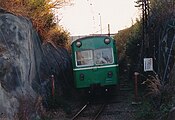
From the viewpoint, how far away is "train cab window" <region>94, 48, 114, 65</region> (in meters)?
18.5

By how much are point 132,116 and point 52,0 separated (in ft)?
39.4

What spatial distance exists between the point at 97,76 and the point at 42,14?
14.5 ft

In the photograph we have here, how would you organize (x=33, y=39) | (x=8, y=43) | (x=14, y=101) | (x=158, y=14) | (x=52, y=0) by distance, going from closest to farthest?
(x=14, y=101)
(x=8, y=43)
(x=33, y=39)
(x=158, y=14)
(x=52, y=0)

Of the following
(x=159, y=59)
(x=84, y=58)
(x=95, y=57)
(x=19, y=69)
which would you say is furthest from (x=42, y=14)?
(x=19, y=69)

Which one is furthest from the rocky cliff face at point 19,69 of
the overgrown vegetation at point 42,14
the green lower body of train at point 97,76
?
the green lower body of train at point 97,76

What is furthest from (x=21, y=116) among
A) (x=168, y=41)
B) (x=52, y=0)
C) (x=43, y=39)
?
(x=52, y=0)

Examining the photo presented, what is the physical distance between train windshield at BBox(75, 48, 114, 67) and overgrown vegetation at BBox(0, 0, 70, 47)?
2551 millimetres

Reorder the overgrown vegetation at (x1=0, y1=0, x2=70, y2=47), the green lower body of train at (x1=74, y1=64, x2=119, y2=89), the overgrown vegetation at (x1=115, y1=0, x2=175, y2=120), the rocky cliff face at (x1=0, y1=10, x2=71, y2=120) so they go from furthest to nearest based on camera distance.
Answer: the green lower body of train at (x1=74, y1=64, x2=119, y2=89)
the overgrown vegetation at (x1=0, y1=0, x2=70, y2=47)
the overgrown vegetation at (x1=115, y1=0, x2=175, y2=120)
the rocky cliff face at (x1=0, y1=10, x2=71, y2=120)

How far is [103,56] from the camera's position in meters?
18.6

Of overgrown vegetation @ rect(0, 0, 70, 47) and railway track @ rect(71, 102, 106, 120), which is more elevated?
overgrown vegetation @ rect(0, 0, 70, 47)

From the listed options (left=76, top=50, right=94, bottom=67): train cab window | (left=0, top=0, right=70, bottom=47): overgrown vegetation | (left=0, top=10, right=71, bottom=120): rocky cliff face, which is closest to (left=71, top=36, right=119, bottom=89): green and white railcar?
(left=76, top=50, right=94, bottom=67): train cab window

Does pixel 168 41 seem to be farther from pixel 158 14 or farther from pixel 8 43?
pixel 8 43

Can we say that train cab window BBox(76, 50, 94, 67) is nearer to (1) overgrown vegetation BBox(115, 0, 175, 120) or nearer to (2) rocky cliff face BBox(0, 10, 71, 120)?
(2) rocky cliff face BBox(0, 10, 71, 120)

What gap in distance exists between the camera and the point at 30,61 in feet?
47.8
